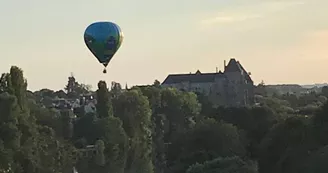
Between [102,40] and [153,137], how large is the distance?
16929 mm

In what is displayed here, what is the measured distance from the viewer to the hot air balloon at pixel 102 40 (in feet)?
129

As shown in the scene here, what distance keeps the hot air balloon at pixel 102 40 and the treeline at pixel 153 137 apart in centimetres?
399

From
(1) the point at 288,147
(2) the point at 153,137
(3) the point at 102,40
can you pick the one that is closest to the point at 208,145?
(2) the point at 153,137

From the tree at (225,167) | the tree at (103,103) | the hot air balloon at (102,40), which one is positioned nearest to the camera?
the tree at (225,167)

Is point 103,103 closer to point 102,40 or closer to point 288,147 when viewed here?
point 102,40

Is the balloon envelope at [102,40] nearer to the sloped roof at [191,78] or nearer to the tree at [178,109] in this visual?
the tree at [178,109]

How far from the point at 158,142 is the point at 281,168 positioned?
21.6m

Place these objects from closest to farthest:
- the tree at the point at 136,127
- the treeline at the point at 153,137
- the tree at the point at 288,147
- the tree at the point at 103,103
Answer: the tree at the point at 288,147
the treeline at the point at 153,137
the tree at the point at 136,127
the tree at the point at 103,103

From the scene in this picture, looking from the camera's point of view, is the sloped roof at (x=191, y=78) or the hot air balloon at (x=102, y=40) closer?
the hot air balloon at (x=102, y=40)

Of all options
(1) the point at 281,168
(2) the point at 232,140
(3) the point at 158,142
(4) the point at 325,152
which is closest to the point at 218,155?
(2) the point at 232,140

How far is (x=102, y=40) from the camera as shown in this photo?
39344 mm

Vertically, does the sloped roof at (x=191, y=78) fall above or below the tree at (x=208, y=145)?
above

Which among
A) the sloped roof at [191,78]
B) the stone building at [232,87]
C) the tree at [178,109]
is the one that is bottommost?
the tree at [178,109]

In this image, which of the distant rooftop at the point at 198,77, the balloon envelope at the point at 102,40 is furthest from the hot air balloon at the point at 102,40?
the distant rooftop at the point at 198,77
